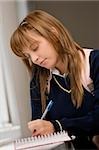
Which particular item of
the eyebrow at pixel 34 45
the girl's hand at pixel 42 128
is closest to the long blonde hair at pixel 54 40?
the eyebrow at pixel 34 45

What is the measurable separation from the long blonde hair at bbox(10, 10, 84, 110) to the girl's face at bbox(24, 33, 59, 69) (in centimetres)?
1

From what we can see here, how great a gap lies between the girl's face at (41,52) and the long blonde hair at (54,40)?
0.01 m

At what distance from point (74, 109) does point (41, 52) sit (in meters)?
0.23

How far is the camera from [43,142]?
0.71 meters

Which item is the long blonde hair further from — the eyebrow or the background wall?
the background wall

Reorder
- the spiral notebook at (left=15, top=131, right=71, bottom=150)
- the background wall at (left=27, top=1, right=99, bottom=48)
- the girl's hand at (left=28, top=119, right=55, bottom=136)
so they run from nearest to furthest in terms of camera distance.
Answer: the spiral notebook at (left=15, top=131, right=71, bottom=150) < the girl's hand at (left=28, top=119, right=55, bottom=136) < the background wall at (left=27, top=1, right=99, bottom=48)

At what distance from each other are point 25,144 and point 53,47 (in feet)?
1.07

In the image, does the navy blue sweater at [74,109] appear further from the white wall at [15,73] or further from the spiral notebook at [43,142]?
the white wall at [15,73]

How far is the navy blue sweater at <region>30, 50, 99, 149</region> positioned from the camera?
850 millimetres

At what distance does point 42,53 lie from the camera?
86 cm

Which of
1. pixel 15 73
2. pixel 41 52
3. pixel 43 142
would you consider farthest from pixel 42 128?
pixel 15 73

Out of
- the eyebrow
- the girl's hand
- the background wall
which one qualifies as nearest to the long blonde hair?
the eyebrow

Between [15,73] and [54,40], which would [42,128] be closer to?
[54,40]

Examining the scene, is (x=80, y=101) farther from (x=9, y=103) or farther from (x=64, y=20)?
(x=9, y=103)
